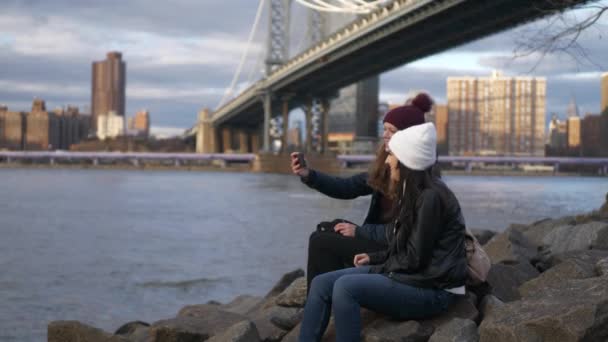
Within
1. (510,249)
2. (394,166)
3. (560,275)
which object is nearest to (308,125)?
(510,249)

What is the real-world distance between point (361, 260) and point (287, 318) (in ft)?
2.30

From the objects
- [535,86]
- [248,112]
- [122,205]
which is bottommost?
[122,205]

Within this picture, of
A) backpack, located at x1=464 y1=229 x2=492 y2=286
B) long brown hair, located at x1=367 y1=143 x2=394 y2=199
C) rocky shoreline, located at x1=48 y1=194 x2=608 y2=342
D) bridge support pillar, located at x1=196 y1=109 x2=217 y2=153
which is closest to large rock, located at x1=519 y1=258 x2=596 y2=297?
rocky shoreline, located at x1=48 y1=194 x2=608 y2=342

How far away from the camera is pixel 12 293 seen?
752 centimetres

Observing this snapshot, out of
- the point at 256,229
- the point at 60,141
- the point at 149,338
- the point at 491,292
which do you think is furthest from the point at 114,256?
the point at 60,141

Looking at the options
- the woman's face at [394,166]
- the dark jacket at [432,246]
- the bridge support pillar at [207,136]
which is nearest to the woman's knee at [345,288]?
the dark jacket at [432,246]

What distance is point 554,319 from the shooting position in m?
2.78

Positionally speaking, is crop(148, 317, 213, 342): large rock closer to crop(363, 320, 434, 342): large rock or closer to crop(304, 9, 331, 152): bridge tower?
crop(363, 320, 434, 342): large rock

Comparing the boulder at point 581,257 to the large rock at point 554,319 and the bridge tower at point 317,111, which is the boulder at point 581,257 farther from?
the bridge tower at point 317,111

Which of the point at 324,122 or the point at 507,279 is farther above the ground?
the point at 324,122

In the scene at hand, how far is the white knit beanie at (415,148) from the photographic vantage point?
9.62 ft

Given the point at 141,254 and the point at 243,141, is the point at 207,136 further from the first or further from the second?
the point at 141,254

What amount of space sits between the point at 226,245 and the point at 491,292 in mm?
8749

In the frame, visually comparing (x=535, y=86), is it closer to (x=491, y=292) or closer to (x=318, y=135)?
(x=318, y=135)
